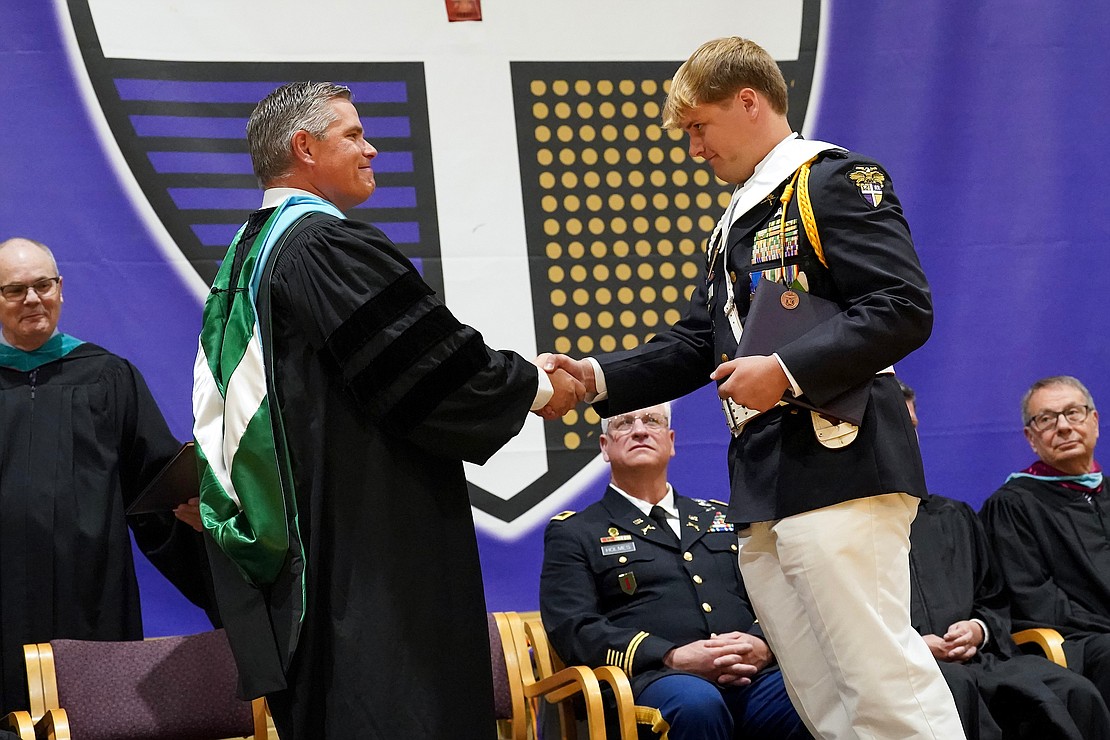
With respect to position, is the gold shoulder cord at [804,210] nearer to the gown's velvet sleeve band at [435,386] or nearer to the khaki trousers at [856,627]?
the khaki trousers at [856,627]

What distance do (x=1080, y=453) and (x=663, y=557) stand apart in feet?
5.70

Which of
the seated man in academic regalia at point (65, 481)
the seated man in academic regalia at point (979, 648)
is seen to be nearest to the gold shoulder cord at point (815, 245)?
the seated man in academic regalia at point (979, 648)

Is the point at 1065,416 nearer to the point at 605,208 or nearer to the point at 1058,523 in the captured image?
the point at 1058,523

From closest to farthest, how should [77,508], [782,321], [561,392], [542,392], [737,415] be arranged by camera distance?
[782,321]
[737,415]
[542,392]
[561,392]
[77,508]

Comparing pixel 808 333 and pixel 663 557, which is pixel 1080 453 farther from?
pixel 808 333

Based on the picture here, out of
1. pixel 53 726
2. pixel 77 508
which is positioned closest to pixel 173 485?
pixel 53 726

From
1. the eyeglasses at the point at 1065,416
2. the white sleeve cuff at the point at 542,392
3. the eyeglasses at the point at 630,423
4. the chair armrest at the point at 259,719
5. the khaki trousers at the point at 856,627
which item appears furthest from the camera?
the eyeglasses at the point at 1065,416

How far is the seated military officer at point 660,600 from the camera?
3617 millimetres

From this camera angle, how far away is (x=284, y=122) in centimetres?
290

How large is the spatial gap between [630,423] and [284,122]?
183 centimetres

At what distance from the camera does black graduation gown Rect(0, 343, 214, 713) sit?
389 cm

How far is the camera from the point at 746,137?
278 centimetres

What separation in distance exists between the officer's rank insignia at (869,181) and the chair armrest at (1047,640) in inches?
82.1

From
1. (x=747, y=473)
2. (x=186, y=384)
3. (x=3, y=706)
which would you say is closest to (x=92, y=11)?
(x=186, y=384)
